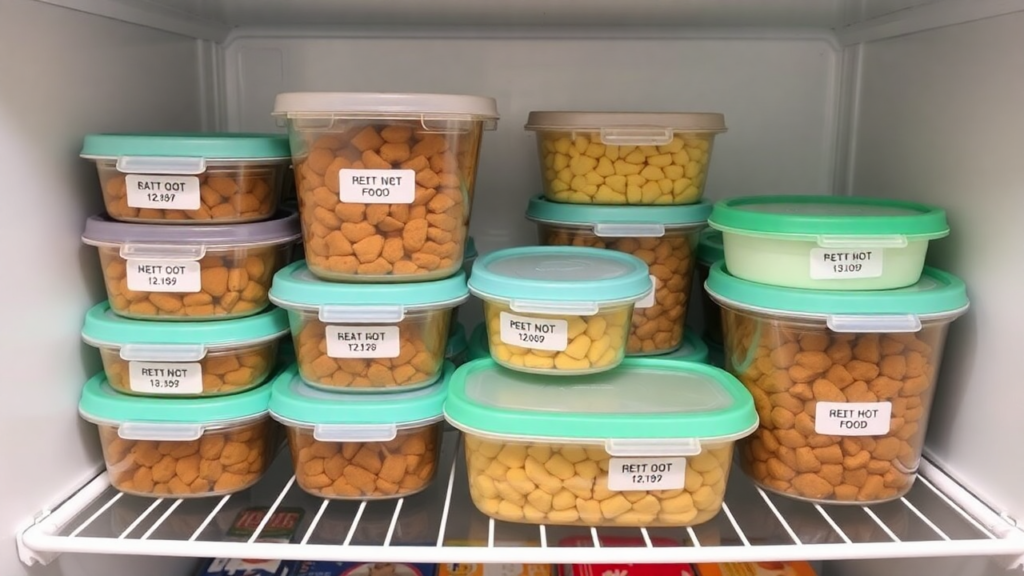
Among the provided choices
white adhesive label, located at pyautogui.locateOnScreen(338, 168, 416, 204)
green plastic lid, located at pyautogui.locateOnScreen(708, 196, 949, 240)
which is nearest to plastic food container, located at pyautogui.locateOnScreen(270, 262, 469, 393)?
white adhesive label, located at pyautogui.locateOnScreen(338, 168, 416, 204)

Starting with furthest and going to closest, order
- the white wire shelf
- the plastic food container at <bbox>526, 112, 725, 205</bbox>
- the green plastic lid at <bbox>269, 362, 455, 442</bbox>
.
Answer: the plastic food container at <bbox>526, 112, 725, 205</bbox> < the green plastic lid at <bbox>269, 362, 455, 442</bbox> < the white wire shelf

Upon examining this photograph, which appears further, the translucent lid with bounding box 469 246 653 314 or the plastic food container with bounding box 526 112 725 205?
the plastic food container with bounding box 526 112 725 205

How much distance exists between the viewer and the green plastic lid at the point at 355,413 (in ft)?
3.10

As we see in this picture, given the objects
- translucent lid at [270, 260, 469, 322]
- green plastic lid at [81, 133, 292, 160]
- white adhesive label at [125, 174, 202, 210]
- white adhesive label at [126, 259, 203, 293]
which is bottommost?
translucent lid at [270, 260, 469, 322]

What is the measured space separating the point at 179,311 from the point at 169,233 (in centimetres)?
9

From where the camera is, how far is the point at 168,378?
98cm

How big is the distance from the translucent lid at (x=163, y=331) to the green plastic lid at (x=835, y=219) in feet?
1.90

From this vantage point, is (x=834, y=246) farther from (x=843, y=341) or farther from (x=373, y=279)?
(x=373, y=279)

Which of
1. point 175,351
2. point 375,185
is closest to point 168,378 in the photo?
point 175,351

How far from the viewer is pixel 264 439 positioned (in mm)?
1045

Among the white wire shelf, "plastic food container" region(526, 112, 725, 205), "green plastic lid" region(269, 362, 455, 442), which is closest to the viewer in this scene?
the white wire shelf

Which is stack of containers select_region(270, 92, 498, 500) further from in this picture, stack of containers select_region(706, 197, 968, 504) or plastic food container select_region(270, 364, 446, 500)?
stack of containers select_region(706, 197, 968, 504)

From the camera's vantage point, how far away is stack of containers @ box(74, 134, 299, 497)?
95 centimetres

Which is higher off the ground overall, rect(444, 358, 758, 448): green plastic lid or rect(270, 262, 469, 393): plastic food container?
rect(270, 262, 469, 393): plastic food container
